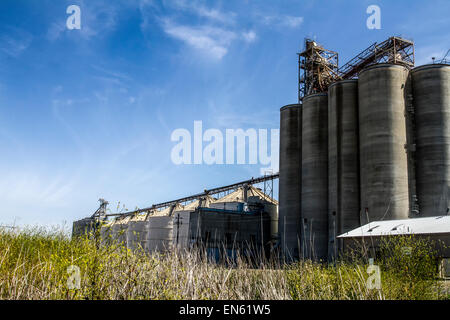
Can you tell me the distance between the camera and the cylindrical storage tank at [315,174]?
127 ft

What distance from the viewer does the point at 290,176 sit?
44.3m

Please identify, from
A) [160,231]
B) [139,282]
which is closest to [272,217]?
[160,231]

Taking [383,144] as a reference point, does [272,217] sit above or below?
below

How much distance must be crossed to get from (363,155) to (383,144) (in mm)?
2038

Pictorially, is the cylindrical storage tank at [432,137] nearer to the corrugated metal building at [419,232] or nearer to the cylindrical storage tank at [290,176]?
the corrugated metal building at [419,232]

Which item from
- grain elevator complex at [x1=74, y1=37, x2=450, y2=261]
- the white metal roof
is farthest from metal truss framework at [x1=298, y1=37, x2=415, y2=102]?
the white metal roof

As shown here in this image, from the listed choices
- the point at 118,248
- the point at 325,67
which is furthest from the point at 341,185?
the point at 118,248

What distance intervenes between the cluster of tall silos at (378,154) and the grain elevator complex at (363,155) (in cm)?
8

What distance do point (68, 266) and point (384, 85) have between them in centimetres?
3313

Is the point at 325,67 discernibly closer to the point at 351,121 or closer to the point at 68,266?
the point at 351,121

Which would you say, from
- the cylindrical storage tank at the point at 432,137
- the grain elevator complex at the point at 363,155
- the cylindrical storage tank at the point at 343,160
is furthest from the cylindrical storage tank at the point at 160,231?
the cylindrical storage tank at the point at 432,137

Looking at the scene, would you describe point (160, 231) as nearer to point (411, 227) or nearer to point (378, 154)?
point (378, 154)

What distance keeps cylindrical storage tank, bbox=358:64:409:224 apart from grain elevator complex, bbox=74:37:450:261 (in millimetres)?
85

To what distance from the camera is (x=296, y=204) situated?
43.0 metres
